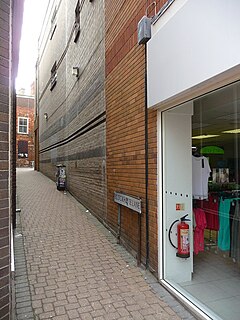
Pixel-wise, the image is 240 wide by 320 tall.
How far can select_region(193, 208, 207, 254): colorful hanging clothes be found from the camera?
13.0 feet

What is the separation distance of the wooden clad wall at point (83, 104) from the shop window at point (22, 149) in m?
18.9

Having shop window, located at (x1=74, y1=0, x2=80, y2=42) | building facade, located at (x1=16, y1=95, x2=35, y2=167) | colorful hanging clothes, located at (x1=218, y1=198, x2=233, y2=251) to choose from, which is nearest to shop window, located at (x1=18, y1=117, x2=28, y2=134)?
building facade, located at (x1=16, y1=95, x2=35, y2=167)

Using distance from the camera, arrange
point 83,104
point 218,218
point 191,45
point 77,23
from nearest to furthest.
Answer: point 191,45
point 218,218
point 83,104
point 77,23

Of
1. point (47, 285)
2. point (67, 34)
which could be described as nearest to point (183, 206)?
point (47, 285)

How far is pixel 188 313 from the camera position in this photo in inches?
116

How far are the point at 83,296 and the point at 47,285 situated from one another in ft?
1.88

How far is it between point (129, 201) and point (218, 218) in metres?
1.38

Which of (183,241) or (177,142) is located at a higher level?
(177,142)

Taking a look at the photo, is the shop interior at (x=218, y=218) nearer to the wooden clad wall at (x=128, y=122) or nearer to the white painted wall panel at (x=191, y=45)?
the white painted wall panel at (x=191, y=45)

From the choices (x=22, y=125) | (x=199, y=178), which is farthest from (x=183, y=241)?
(x=22, y=125)

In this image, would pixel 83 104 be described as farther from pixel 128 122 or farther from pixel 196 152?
pixel 196 152

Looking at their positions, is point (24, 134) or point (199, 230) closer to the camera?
point (199, 230)

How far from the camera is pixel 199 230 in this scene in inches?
156

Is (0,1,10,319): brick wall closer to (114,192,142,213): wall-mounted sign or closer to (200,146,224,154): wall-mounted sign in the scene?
(114,192,142,213): wall-mounted sign
